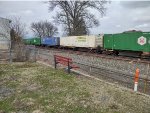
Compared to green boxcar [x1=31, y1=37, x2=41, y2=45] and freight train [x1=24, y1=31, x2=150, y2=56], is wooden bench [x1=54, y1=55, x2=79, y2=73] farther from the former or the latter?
green boxcar [x1=31, y1=37, x2=41, y2=45]

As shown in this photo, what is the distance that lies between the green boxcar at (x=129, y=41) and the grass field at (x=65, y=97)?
1275 centimetres

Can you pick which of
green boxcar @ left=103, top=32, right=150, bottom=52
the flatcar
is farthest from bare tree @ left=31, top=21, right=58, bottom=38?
green boxcar @ left=103, top=32, right=150, bottom=52

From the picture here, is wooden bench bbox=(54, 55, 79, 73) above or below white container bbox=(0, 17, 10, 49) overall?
below

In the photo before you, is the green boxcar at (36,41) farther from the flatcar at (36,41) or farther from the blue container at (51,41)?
the blue container at (51,41)

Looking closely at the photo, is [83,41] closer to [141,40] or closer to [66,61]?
[141,40]

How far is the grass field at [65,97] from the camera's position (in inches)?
305

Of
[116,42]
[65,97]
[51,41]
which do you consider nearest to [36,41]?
[51,41]

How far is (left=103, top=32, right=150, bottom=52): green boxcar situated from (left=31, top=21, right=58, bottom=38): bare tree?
80437 millimetres

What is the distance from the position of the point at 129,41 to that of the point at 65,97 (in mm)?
17859

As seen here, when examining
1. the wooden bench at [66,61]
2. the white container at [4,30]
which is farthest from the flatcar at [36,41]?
the wooden bench at [66,61]

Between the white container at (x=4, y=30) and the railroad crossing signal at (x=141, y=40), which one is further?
the white container at (x=4, y=30)

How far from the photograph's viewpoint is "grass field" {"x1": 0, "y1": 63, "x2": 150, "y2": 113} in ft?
25.4

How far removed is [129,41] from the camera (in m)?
25.3

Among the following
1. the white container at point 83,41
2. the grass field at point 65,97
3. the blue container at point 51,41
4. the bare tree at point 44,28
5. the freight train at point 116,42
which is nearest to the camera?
the grass field at point 65,97
